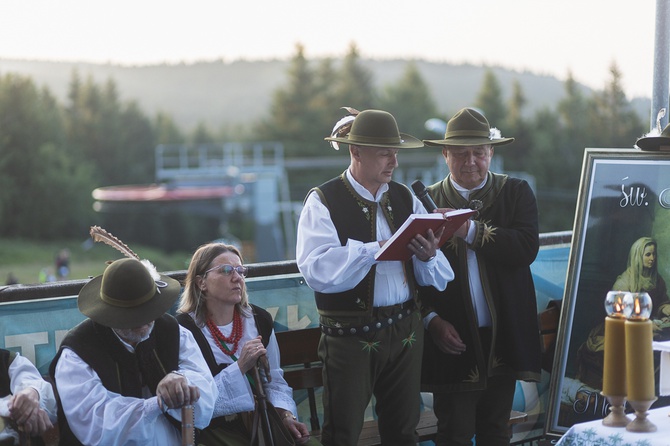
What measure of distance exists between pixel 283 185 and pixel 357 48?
1460 centimetres

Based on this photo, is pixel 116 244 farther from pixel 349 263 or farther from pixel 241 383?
pixel 349 263

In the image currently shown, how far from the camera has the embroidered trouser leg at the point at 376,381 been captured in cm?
357

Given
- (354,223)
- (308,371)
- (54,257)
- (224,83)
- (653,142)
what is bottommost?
(54,257)

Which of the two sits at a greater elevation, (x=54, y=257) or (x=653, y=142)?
(x=653, y=142)

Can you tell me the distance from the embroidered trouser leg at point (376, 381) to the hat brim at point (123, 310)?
2.33 ft

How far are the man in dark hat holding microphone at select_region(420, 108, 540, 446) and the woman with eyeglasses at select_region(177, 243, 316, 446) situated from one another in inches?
26.8

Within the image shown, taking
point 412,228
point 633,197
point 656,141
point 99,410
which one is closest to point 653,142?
point 656,141

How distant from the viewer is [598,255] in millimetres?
4324

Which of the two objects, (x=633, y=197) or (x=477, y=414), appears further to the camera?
(x=633, y=197)

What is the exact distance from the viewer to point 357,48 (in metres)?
68.4

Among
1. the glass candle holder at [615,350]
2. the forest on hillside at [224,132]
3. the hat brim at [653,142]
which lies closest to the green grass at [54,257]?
the forest on hillside at [224,132]

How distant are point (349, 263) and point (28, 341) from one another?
1.23 m

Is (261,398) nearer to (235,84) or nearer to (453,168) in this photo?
(453,168)

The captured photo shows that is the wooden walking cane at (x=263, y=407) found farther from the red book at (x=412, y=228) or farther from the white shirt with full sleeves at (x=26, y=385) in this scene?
the white shirt with full sleeves at (x=26, y=385)
